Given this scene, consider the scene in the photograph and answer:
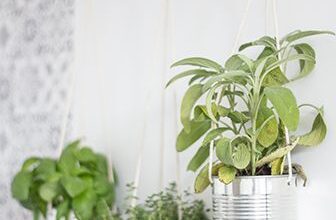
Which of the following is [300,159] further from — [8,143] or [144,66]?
[8,143]

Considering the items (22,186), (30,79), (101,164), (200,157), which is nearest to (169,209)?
(200,157)

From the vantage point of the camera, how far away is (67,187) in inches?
53.8

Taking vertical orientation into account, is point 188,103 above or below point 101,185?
above

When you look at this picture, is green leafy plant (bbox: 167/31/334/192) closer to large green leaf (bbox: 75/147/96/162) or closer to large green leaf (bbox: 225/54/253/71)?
large green leaf (bbox: 225/54/253/71)

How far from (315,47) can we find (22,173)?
0.81 meters

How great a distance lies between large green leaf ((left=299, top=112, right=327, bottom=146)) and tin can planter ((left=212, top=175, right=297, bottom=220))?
0.09 meters

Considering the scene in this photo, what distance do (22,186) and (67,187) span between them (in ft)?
0.42

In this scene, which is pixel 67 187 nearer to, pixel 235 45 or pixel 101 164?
pixel 101 164

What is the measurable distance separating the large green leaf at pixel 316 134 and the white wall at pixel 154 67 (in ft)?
0.14

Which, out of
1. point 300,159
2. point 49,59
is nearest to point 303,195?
point 300,159

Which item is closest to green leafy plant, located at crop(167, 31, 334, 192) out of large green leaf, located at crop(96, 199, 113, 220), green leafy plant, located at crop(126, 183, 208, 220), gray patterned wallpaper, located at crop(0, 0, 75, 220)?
green leafy plant, located at crop(126, 183, 208, 220)

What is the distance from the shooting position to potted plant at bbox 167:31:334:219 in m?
1.03

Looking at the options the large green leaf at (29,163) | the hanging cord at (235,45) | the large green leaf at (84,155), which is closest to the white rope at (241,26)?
the hanging cord at (235,45)

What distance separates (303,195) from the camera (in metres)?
1.15
